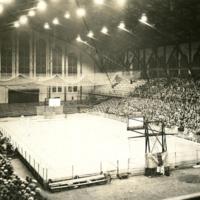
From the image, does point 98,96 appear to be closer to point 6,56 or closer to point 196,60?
point 6,56

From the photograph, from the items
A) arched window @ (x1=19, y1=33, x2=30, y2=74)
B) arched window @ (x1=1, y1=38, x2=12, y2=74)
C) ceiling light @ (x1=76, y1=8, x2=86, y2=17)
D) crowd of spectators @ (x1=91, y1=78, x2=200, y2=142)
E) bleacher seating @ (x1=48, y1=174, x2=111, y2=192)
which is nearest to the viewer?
bleacher seating @ (x1=48, y1=174, x2=111, y2=192)

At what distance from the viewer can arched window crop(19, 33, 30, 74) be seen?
42.8 metres

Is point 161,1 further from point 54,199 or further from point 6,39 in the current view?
point 6,39

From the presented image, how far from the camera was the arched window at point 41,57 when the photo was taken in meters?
44.0

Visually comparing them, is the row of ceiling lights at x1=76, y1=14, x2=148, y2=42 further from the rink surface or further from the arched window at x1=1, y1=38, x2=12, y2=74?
the rink surface

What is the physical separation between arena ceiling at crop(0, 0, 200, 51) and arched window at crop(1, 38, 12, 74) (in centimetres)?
223

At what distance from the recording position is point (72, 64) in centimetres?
4656

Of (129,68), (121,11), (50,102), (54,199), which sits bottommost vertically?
(54,199)

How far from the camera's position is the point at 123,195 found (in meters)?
14.1

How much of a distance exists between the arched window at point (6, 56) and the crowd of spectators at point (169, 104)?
1336 centimetres

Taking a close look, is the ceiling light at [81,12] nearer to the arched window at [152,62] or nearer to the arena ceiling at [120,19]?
the arena ceiling at [120,19]

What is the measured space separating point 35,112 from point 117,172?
84.5 ft

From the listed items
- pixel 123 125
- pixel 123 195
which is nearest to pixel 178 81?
pixel 123 125

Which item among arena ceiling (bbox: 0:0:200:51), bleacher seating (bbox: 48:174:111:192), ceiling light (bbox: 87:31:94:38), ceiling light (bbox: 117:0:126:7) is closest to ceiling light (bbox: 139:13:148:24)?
arena ceiling (bbox: 0:0:200:51)
